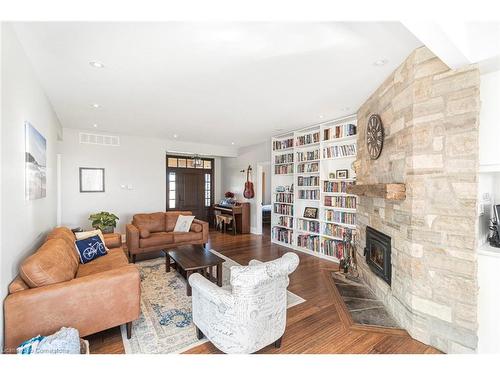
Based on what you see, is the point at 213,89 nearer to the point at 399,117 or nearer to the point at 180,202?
the point at 399,117

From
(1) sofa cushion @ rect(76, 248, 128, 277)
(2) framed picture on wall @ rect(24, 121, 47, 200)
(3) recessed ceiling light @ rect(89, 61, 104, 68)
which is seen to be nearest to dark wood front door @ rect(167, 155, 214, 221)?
(1) sofa cushion @ rect(76, 248, 128, 277)

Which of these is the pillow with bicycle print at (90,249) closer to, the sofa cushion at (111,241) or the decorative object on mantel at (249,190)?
the sofa cushion at (111,241)

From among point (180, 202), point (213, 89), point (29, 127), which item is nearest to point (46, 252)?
point (29, 127)

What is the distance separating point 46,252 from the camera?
1.95 metres

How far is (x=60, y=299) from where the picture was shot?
66.3 inches

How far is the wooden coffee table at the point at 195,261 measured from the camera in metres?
2.83

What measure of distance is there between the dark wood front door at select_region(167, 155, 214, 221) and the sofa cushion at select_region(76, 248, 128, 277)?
3.94 metres

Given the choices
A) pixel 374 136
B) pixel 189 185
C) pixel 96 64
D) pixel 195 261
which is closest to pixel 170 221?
pixel 195 261

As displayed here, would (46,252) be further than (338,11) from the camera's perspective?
Yes

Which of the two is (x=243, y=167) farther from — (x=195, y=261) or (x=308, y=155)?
(x=195, y=261)

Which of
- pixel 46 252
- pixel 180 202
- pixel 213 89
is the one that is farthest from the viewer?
pixel 180 202

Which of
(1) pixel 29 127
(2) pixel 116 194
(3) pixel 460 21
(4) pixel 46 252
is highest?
(3) pixel 460 21
